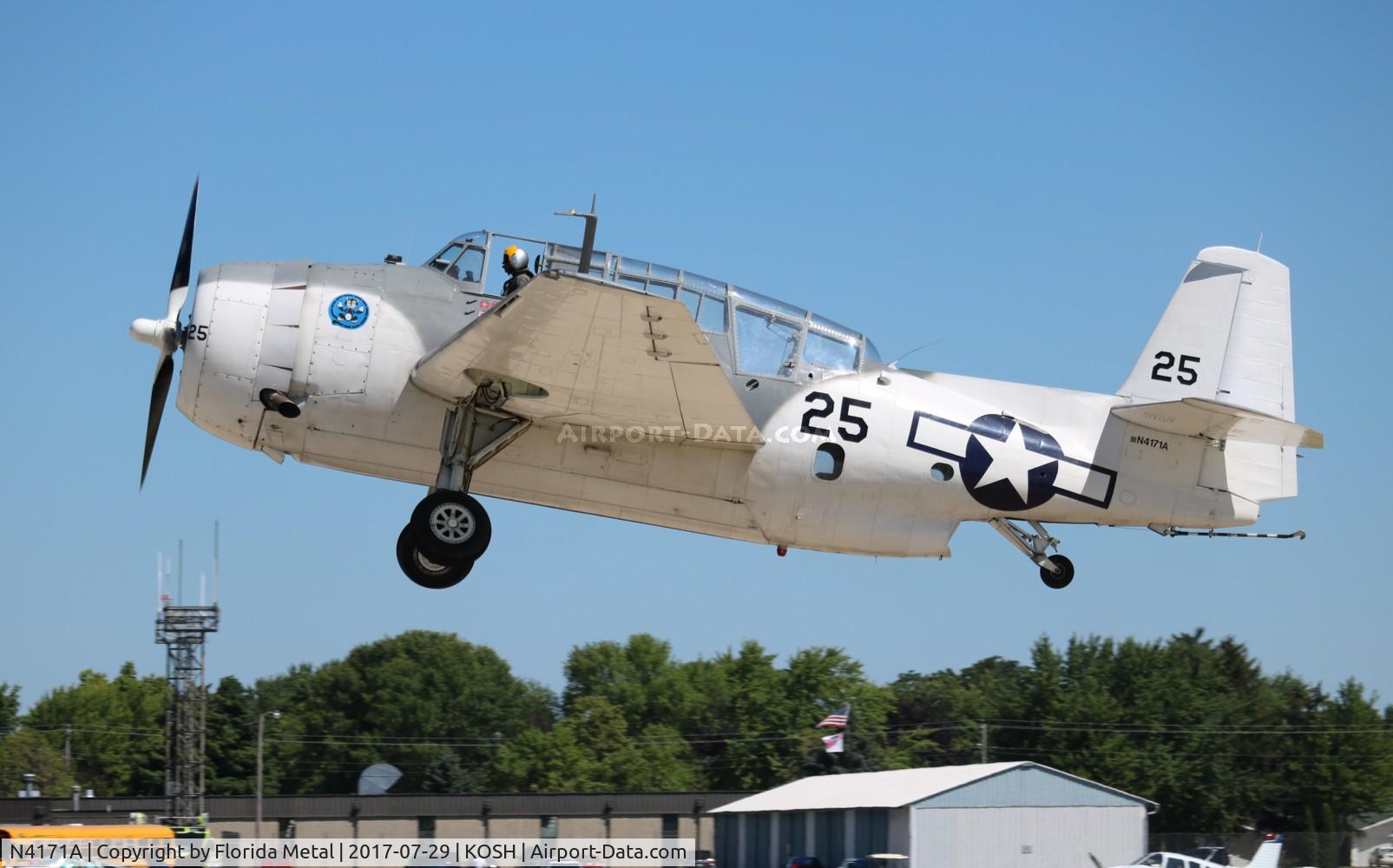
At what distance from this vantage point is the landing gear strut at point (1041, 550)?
56.3 ft

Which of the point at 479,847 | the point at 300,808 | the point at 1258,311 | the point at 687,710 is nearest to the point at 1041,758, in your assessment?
the point at 687,710

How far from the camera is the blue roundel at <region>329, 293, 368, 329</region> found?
1565 cm

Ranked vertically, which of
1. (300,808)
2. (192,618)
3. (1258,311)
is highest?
(1258,311)

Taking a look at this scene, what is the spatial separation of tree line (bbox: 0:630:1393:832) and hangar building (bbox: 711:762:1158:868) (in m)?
25.5

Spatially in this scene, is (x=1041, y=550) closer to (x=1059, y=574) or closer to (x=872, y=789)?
(x=1059, y=574)

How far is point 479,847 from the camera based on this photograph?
31.1 metres

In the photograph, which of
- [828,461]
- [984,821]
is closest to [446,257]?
[828,461]

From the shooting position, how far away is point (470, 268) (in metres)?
16.1

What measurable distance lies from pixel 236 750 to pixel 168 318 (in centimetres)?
6819

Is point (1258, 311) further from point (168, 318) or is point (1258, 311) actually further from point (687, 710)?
point (687, 710)

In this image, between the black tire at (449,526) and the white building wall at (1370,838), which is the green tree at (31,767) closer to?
the white building wall at (1370,838)

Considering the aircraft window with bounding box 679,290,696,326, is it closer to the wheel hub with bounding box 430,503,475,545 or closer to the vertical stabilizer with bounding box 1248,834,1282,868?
the wheel hub with bounding box 430,503,475,545

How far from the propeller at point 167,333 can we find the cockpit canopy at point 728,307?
2.84 m

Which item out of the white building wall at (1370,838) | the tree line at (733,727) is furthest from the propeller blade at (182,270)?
the white building wall at (1370,838)
